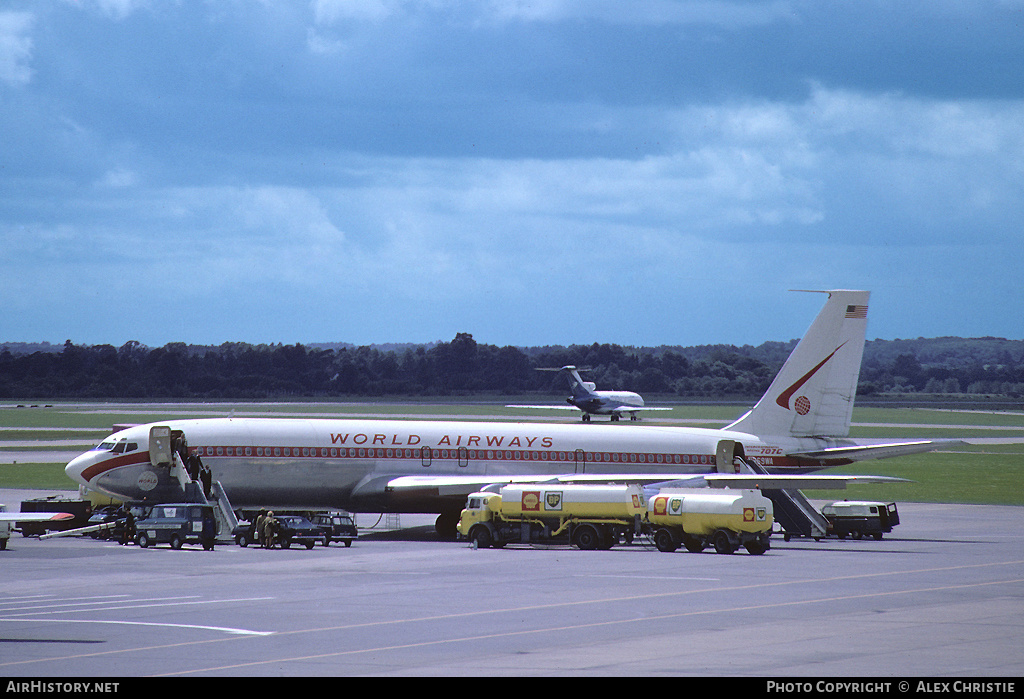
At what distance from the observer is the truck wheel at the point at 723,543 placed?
1768 inches

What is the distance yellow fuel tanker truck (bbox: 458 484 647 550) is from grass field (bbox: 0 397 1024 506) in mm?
13784

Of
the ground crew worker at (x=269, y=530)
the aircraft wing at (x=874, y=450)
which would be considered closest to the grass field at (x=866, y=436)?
the aircraft wing at (x=874, y=450)

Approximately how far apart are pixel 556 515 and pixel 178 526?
47.1 feet

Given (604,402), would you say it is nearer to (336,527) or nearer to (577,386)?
(577,386)

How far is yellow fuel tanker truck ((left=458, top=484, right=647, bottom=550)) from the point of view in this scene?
47.0 meters

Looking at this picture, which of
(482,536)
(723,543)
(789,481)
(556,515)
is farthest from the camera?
(789,481)

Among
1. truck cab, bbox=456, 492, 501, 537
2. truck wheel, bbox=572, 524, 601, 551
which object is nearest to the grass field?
truck wheel, bbox=572, 524, 601, 551

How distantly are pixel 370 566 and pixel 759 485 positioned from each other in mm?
17648

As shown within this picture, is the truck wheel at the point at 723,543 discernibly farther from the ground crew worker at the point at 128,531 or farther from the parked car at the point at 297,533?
the ground crew worker at the point at 128,531

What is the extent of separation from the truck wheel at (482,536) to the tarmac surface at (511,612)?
63 cm

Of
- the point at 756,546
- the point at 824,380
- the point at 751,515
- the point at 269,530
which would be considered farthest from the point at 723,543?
the point at 269,530

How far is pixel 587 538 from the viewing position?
47375mm

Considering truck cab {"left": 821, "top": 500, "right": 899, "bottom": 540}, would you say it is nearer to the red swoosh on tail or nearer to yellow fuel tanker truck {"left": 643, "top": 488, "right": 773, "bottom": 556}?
the red swoosh on tail

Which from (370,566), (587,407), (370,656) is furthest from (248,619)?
(587,407)
